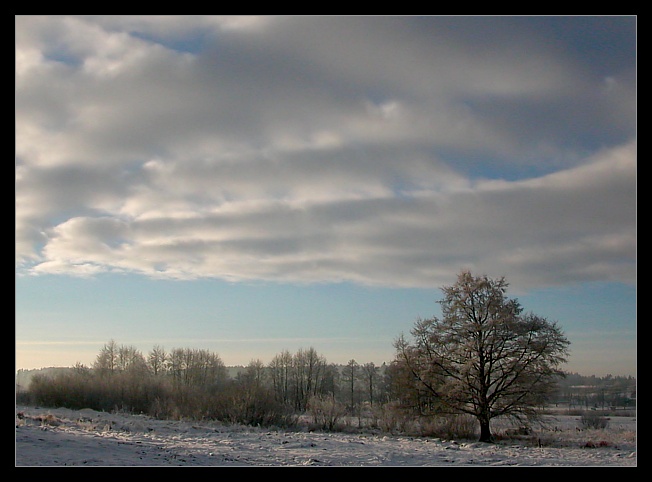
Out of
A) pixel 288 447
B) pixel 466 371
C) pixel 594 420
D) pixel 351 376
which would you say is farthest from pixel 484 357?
pixel 351 376

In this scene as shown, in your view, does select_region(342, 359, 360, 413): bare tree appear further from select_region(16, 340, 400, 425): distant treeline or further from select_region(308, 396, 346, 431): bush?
select_region(308, 396, 346, 431): bush

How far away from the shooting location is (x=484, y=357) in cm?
2053

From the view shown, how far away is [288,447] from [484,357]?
7.98 m

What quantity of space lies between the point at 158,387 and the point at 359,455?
62.0 feet

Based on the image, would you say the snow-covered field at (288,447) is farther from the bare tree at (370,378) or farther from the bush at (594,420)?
the bare tree at (370,378)

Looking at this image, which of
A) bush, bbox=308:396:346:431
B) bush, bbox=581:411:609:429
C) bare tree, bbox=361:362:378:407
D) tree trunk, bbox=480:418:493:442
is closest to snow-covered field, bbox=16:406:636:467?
bush, bbox=581:411:609:429

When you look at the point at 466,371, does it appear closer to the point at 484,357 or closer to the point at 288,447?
the point at 484,357

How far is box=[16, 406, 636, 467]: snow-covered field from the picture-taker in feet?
44.3
